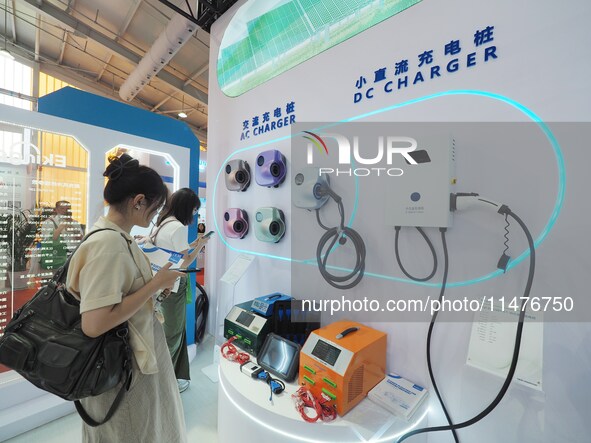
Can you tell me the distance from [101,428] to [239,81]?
8.20ft

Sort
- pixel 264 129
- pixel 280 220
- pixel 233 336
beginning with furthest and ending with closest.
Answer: pixel 264 129
pixel 280 220
pixel 233 336

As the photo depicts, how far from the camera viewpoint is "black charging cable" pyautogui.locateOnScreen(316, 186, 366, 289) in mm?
1554

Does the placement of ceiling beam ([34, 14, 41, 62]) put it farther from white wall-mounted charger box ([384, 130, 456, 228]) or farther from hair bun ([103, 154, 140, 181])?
white wall-mounted charger box ([384, 130, 456, 228])

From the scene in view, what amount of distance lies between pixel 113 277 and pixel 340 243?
115cm

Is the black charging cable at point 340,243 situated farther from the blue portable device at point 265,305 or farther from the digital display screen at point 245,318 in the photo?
the digital display screen at point 245,318

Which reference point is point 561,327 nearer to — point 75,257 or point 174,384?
point 174,384

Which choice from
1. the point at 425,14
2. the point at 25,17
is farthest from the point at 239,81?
the point at 25,17

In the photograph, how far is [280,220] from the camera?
2000mm

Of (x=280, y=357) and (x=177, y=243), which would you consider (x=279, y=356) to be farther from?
(x=177, y=243)

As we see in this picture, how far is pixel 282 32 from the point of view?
6.64 feet

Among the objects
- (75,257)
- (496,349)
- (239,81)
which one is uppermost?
(239,81)

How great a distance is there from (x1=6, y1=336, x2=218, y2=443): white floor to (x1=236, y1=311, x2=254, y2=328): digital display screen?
31.2 inches

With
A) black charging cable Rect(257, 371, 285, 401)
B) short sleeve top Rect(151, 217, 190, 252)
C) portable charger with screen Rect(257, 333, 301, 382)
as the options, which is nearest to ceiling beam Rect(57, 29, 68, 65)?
short sleeve top Rect(151, 217, 190, 252)

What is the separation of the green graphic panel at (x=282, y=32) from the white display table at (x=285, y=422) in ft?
6.43
